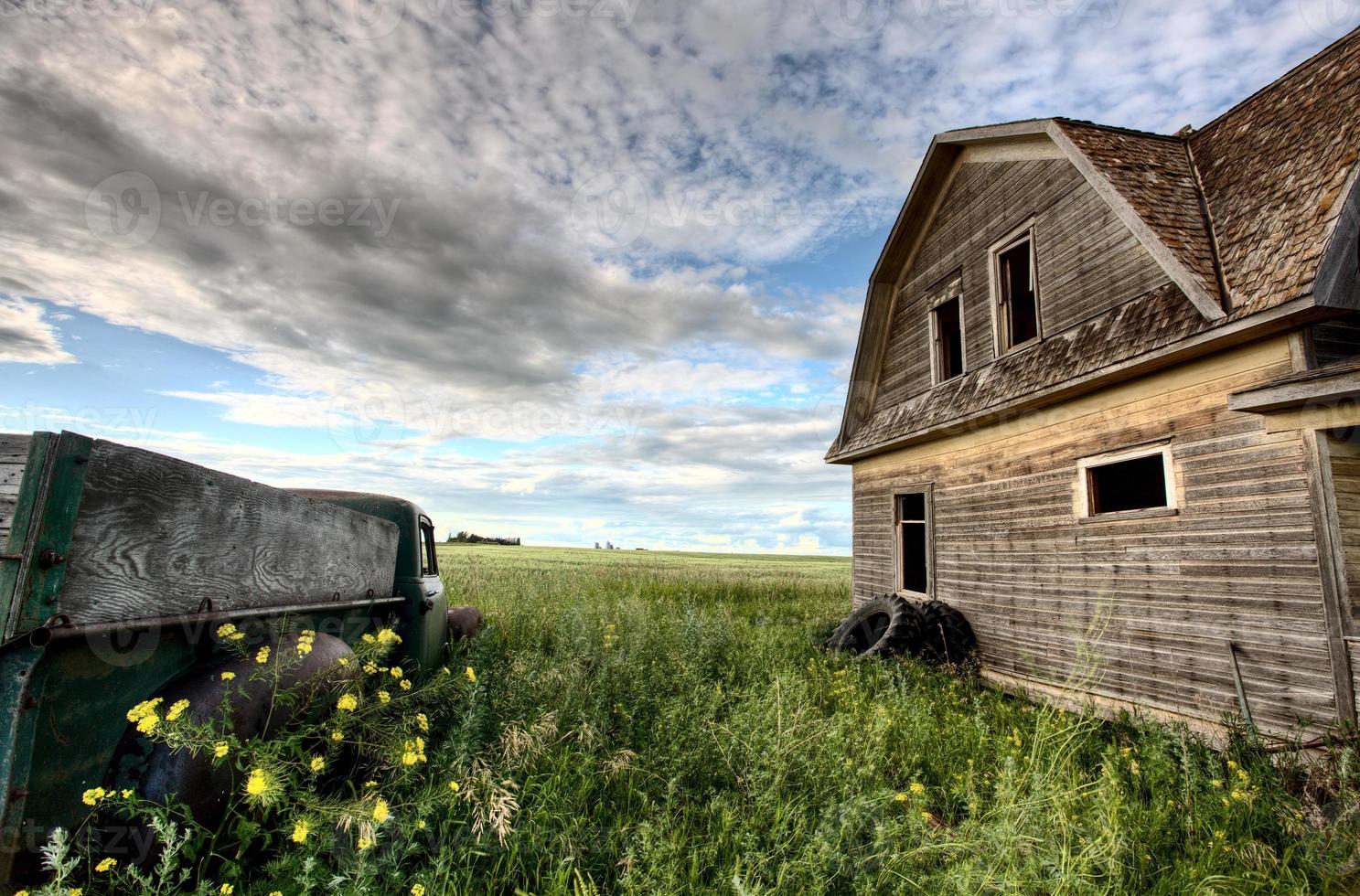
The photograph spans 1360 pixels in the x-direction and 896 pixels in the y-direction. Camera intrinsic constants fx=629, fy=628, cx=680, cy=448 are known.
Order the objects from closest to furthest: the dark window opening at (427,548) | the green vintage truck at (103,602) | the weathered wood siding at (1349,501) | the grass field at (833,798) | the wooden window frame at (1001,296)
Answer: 1. the green vintage truck at (103,602)
2. the grass field at (833,798)
3. the weathered wood siding at (1349,501)
4. the dark window opening at (427,548)
5. the wooden window frame at (1001,296)

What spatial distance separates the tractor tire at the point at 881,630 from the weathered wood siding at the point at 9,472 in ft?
26.7

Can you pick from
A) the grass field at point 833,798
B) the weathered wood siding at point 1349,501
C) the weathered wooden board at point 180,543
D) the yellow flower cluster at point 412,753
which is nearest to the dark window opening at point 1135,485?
the weathered wood siding at point 1349,501

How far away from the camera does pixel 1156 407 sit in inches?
249

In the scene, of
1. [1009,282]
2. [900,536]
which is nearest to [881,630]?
[900,536]

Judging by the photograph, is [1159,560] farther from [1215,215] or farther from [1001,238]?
[1001,238]

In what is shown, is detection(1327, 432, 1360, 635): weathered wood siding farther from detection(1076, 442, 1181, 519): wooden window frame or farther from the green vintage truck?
the green vintage truck

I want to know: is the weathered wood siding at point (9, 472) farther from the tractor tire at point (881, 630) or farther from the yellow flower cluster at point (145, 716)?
the tractor tire at point (881, 630)

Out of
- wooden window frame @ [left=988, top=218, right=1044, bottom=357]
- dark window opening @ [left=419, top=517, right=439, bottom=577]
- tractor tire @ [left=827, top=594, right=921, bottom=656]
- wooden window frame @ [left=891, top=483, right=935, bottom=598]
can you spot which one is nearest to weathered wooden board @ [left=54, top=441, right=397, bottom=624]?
dark window opening @ [left=419, top=517, right=439, bottom=577]

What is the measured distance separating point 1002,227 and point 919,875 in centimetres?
878

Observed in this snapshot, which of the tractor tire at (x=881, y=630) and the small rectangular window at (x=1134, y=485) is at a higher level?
the small rectangular window at (x=1134, y=485)

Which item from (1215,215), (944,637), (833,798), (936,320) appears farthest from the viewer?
(936,320)

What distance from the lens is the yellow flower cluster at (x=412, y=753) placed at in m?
2.68

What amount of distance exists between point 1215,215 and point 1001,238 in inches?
106

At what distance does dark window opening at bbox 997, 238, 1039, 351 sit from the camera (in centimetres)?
884
